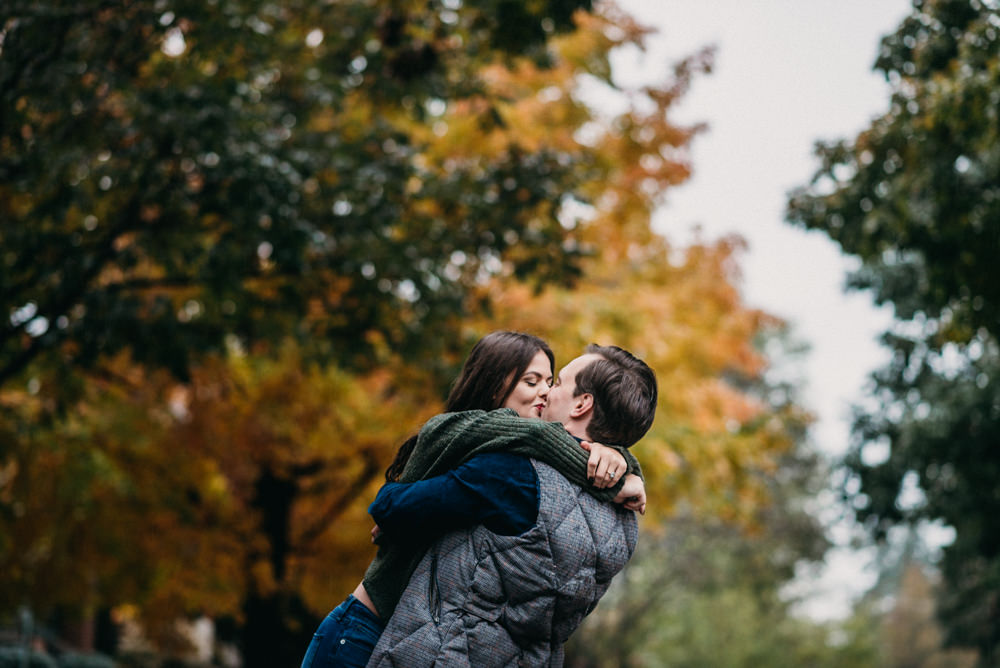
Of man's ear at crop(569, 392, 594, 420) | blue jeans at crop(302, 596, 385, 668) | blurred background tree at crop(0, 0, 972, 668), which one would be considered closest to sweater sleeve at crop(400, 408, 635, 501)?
man's ear at crop(569, 392, 594, 420)

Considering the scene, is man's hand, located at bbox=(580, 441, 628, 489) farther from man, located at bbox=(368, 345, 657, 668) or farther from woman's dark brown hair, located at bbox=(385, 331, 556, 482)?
woman's dark brown hair, located at bbox=(385, 331, 556, 482)

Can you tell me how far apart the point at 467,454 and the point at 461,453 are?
20mm

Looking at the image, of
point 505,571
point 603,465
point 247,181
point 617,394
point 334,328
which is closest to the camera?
point 505,571

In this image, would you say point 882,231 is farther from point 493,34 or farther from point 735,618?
point 735,618

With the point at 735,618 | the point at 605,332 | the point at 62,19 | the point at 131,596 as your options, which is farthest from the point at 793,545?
the point at 62,19

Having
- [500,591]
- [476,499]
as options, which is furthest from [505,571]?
[476,499]

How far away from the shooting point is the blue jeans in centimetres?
268

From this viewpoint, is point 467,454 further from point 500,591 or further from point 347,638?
point 347,638

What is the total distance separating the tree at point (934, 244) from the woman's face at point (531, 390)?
193 inches

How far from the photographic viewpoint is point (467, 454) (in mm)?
2682

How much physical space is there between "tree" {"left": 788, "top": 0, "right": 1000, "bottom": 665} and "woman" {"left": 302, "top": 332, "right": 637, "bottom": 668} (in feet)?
16.2

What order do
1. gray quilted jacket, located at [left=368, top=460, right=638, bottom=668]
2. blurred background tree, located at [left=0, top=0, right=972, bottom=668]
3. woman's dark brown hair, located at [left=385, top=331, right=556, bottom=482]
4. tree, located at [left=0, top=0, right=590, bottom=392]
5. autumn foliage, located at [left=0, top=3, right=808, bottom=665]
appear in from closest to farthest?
gray quilted jacket, located at [left=368, top=460, right=638, bottom=668] < woman's dark brown hair, located at [left=385, top=331, right=556, bottom=482] < tree, located at [left=0, top=0, right=590, bottom=392] < blurred background tree, located at [left=0, top=0, right=972, bottom=668] < autumn foliage, located at [left=0, top=3, right=808, bottom=665]

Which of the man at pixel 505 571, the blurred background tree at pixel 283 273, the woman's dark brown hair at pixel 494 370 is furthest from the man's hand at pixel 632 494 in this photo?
the blurred background tree at pixel 283 273

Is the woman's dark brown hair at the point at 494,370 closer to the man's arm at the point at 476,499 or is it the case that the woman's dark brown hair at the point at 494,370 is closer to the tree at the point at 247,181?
the man's arm at the point at 476,499
